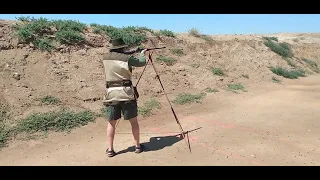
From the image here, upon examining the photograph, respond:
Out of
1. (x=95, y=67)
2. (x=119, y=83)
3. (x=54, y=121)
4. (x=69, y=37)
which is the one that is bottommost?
(x=54, y=121)

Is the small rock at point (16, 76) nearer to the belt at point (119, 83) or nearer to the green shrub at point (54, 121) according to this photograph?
the green shrub at point (54, 121)

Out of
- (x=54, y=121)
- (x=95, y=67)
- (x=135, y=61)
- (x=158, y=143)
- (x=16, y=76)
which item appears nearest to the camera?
(x=135, y=61)

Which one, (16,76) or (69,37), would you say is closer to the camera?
(16,76)

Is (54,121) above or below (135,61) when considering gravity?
below

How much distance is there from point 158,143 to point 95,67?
5.11 m

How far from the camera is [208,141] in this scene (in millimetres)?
6141

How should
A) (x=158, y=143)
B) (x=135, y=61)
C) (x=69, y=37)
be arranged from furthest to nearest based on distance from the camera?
(x=69, y=37), (x=158, y=143), (x=135, y=61)

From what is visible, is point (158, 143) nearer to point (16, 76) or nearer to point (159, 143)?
point (159, 143)

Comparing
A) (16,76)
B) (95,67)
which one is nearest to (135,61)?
(16,76)

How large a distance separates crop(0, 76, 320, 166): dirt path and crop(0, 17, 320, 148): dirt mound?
1.54 metres

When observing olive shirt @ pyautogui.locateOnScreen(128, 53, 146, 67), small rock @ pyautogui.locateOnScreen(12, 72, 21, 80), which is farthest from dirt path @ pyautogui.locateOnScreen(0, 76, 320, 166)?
small rock @ pyautogui.locateOnScreen(12, 72, 21, 80)

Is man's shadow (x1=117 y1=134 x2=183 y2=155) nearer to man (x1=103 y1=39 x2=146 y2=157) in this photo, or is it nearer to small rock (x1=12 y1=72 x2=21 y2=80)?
man (x1=103 y1=39 x2=146 y2=157)

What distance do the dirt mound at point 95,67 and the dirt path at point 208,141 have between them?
1.54 metres
